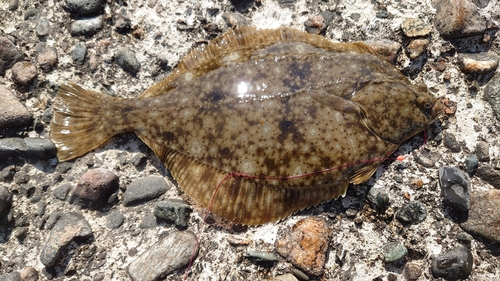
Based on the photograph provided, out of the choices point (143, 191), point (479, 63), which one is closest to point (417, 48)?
point (479, 63)

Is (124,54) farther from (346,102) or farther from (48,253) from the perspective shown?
(346,102)

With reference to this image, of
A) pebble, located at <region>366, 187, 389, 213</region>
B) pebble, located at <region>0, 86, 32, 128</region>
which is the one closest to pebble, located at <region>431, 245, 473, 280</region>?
pebble, located at <region>366, 187, 389, 213</region>

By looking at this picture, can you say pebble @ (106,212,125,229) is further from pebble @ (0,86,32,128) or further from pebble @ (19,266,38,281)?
pebble @ (0,86,32,128)

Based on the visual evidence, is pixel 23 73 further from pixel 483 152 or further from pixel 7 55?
pixel 483 152

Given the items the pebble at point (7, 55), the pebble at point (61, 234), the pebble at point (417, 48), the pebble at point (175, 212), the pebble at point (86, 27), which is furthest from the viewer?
the pebble at point (86, 27)

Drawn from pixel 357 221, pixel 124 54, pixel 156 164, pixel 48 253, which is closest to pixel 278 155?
pixel 357 221

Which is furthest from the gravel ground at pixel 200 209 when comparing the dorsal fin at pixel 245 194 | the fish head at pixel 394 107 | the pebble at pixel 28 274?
the fish head at pixel 394 107

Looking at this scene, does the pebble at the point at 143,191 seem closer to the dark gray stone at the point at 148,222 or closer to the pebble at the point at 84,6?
the dark gray stone at the point at 148,222
